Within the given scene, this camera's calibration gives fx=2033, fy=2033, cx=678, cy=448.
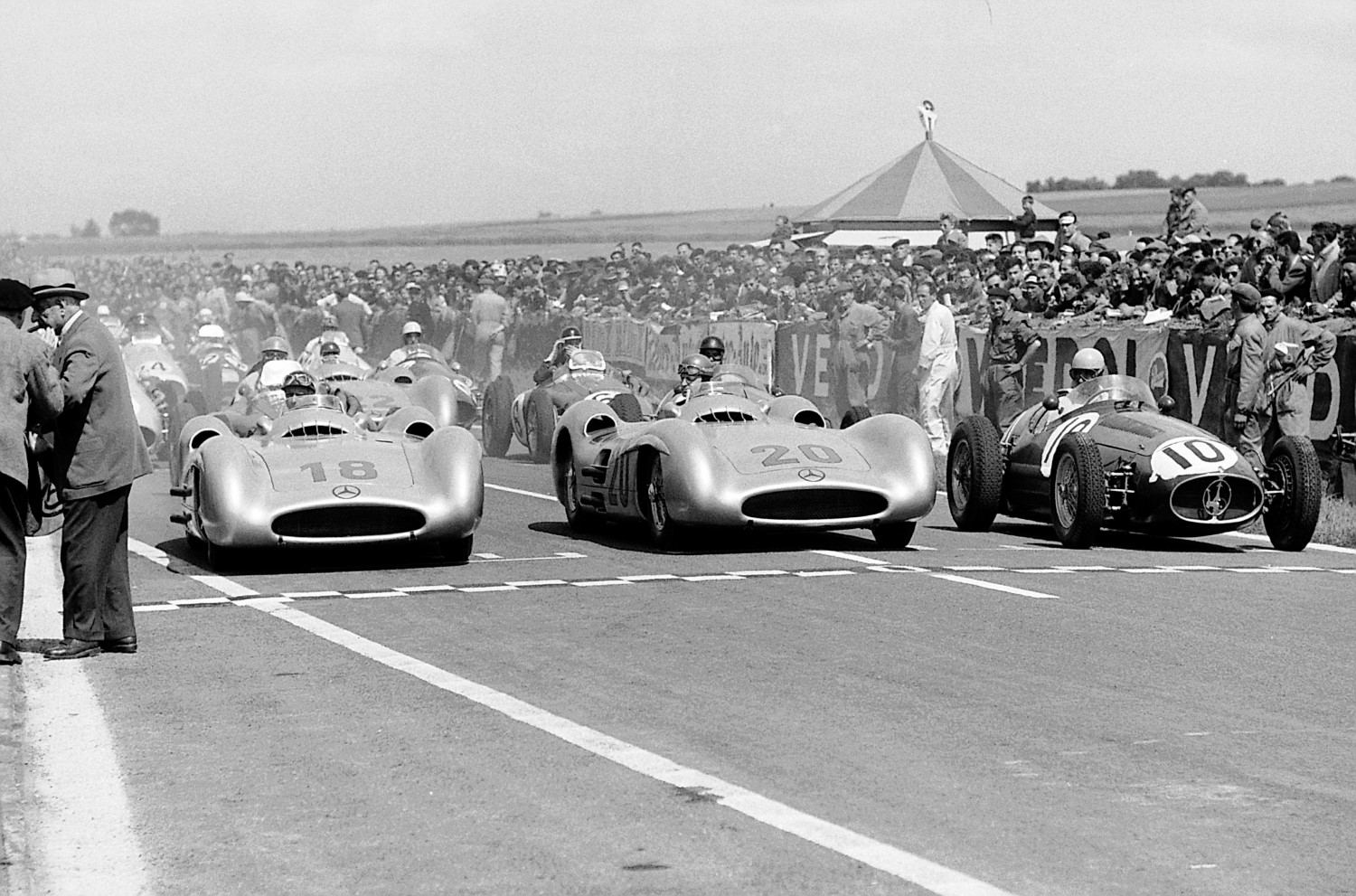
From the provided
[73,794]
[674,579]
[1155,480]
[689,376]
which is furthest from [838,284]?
[73,794]

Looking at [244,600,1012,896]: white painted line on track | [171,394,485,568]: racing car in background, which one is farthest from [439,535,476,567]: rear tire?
[244,600,1012,896]: white painted line on track

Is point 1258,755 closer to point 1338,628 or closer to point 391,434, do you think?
point 1338,628

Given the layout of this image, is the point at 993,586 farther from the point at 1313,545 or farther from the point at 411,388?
the point at 411,388

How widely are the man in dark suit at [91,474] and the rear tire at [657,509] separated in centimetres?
467

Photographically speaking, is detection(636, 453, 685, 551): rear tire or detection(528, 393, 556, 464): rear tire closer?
detection(636, 453, 685, 551): rear tire

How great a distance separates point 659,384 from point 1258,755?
23649mm

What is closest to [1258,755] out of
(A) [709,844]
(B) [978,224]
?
(A) [709,844]

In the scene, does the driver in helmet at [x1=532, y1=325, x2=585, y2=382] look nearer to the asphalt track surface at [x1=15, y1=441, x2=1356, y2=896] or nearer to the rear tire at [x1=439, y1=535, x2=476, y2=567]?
the rear tire at [x1=439, y1=535, x2=476, y2=567]

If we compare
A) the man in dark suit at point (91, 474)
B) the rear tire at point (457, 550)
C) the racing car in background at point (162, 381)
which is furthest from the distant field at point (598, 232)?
the man in dark suit at point (91, 474)

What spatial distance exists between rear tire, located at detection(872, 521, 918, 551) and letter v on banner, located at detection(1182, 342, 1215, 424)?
5.77 m

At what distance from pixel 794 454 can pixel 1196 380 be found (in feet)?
21.7

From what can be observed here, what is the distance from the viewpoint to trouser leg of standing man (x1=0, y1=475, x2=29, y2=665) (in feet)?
27.6

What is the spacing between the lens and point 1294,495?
13.3 metres

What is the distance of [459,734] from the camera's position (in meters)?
6.88
